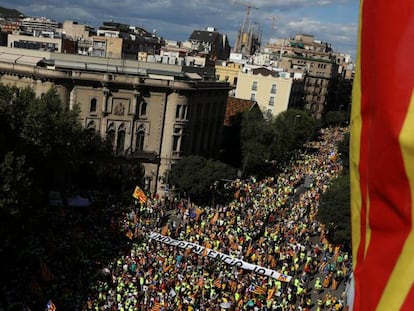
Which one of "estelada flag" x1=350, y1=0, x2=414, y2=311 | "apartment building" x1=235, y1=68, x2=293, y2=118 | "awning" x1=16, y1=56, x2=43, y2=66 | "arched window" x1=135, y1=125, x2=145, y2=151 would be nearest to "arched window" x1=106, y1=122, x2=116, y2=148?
"arched window" x1=135, y1=125, x2=145, y2=151

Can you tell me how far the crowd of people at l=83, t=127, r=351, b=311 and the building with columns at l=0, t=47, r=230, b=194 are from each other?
5.88 metres

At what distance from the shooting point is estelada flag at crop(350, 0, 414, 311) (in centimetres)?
469

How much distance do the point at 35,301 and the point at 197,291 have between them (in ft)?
29.4

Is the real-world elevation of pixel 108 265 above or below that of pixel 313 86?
below

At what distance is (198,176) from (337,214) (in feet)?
44.6

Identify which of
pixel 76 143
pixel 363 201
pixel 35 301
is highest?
pixel 363 201

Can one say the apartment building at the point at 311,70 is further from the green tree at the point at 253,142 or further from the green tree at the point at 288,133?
the green tree at the point at 253,142

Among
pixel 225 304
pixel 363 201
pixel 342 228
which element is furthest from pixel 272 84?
pixel 363 201

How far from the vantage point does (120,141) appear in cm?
5012

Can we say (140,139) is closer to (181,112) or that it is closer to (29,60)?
(181,112)

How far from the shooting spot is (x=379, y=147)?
505 cm

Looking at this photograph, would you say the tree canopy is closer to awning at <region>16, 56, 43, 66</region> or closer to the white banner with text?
the white banner with text

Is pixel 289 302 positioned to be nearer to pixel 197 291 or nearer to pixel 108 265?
pixel 197 291

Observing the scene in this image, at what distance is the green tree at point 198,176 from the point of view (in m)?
47.3
